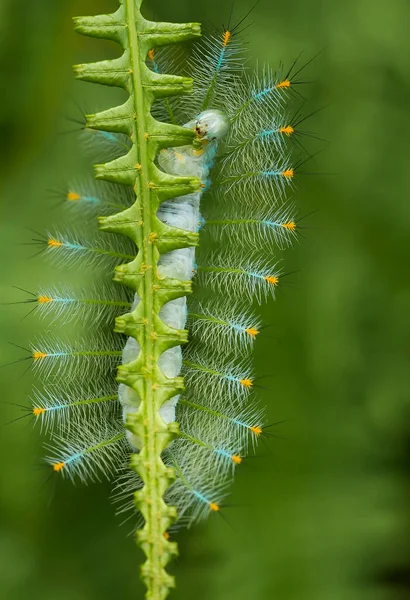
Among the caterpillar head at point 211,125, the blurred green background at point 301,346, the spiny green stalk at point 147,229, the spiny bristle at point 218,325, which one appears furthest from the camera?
the blurred green background at point 301,346

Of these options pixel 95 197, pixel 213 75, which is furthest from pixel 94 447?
pixel 213 75

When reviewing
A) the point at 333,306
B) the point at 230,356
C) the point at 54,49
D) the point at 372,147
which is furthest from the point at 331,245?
the point at 54,49

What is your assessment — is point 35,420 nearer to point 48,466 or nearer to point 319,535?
point 48,466

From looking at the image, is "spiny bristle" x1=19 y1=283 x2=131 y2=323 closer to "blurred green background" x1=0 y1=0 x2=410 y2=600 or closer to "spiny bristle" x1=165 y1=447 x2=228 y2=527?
"blurred green background" x1=0 y1=0 x2=410 y2=600

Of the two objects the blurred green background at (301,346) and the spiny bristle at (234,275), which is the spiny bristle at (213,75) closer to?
the blurred green background at (301,346)

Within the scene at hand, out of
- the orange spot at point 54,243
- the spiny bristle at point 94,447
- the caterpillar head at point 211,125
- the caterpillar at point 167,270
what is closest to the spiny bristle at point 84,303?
the caterpillar at point 167,270

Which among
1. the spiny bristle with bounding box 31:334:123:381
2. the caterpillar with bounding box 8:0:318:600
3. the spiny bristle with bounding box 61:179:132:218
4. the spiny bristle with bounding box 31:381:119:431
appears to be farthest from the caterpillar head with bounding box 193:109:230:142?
the spiny bristle with bounding box 31:381:119:431

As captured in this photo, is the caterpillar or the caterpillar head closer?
the caterpillar
